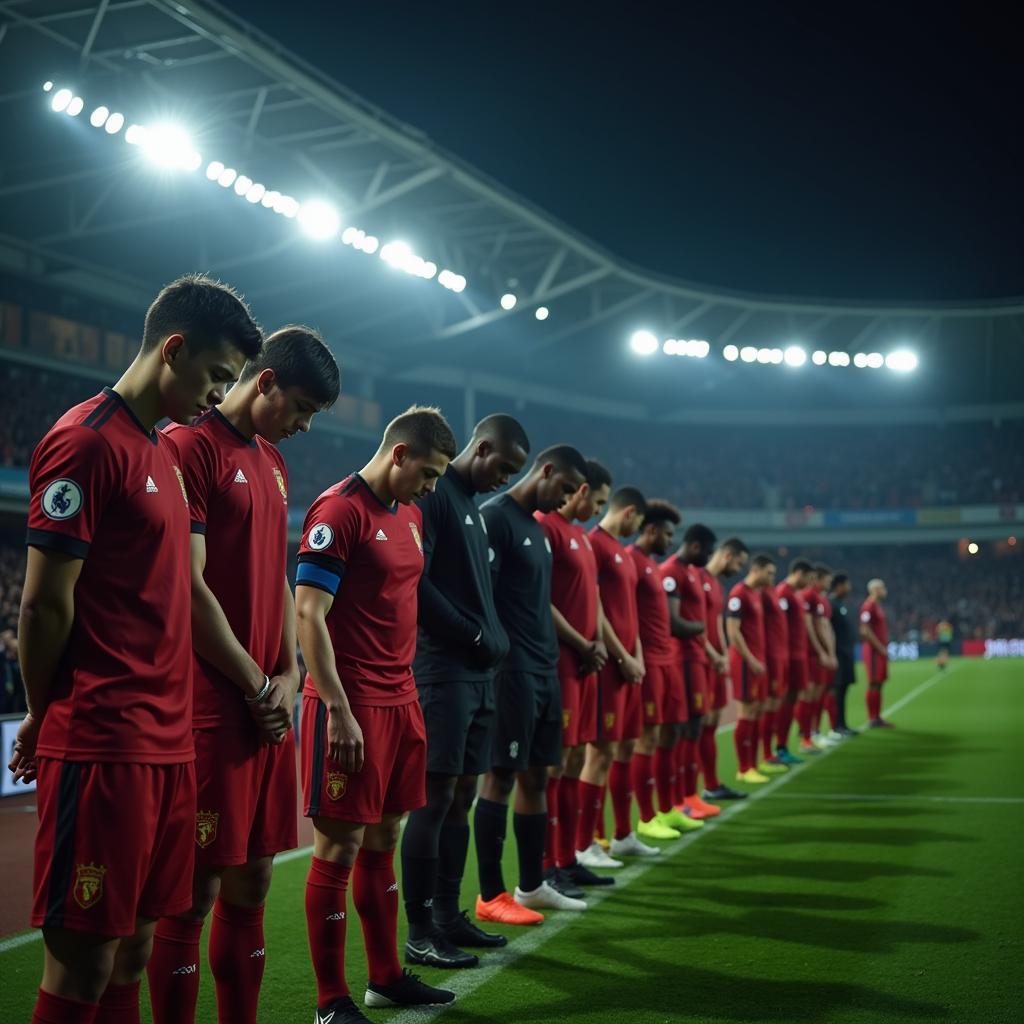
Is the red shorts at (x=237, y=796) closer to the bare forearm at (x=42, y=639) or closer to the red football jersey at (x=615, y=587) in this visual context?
the bare forearm at (x=42, y=639)

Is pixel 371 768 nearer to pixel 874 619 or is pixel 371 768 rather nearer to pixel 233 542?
pixel 233 542

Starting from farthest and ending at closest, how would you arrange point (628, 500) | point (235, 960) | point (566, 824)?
point (628, 500) < point (566, 824) < point (235, 960)

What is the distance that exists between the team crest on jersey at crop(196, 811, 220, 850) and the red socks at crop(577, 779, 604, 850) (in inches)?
166

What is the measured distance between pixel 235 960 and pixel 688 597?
645cm

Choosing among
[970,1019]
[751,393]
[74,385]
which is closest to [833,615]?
[970,1019]

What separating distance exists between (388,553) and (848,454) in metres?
45.8

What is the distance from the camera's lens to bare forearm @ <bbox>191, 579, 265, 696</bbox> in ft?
9.95

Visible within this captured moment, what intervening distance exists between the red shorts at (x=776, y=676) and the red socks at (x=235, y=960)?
28.9 ft

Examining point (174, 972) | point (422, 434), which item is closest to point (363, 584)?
point (422, 434)

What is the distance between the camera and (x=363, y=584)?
13.8 ft

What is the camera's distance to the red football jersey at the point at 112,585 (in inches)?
99.9

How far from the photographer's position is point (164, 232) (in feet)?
78.4

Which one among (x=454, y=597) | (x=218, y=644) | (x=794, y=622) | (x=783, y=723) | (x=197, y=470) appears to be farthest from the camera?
(x=794, y=622)

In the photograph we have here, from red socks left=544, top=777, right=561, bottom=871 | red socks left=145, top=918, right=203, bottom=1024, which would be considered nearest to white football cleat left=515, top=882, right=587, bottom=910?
red socks left=544, top=777, right=561, bottom=871
